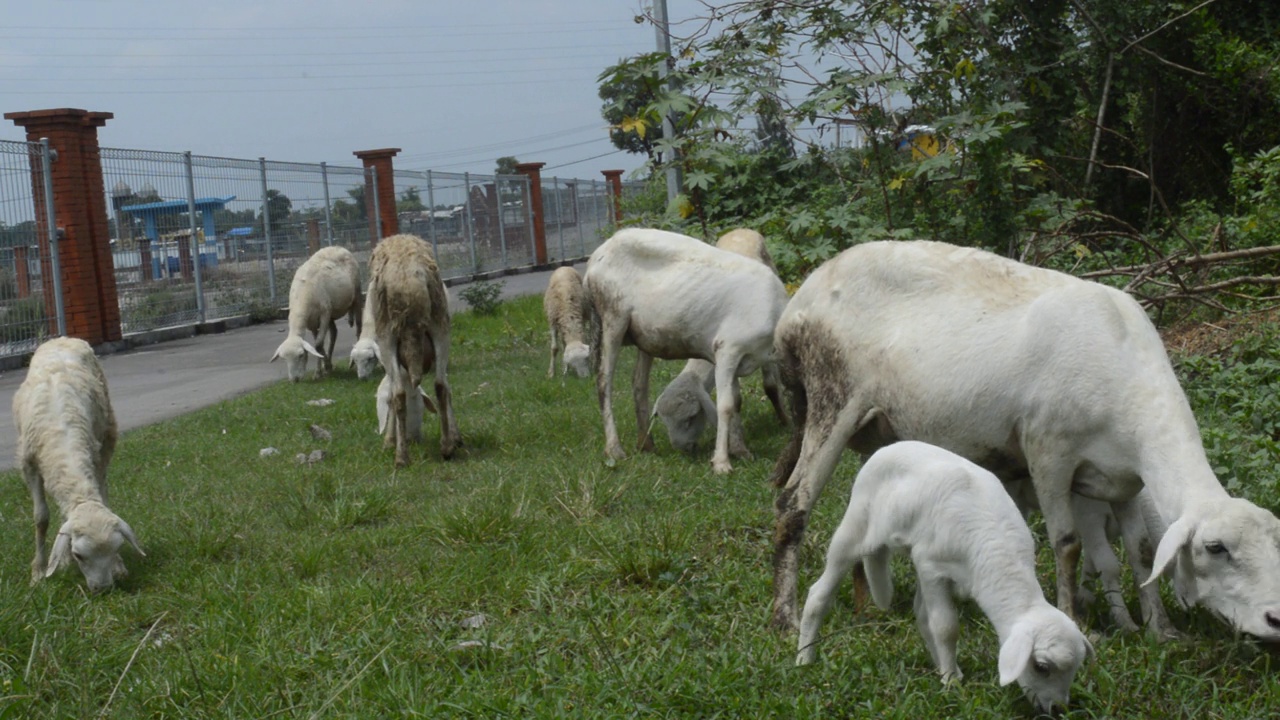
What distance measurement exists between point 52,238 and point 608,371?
36.4 feet

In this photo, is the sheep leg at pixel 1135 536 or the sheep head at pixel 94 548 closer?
the sheep leg at pixel 1135 536

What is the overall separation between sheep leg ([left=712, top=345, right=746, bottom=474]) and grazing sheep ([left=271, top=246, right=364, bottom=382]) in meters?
6.83

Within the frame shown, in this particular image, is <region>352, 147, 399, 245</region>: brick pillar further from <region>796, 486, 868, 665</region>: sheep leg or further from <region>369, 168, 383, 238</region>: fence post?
<region>796, 486, 868, 665</region>: sheep leg

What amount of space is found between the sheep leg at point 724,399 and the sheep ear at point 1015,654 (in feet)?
13.3

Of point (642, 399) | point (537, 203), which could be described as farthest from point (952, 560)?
point (537, 203)

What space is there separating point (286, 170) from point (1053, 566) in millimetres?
20619

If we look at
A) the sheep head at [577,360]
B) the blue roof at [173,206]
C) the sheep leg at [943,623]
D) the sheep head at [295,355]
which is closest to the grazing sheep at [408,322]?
the sheep head at [577,360]

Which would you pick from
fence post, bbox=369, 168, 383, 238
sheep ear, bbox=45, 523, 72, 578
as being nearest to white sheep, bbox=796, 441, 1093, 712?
sheep ear, bbox=45, 523, 72, 578

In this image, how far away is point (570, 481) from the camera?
6871 mm

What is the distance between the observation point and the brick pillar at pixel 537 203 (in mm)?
37312

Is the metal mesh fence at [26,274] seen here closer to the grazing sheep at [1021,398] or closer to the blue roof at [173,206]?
the blue roof at [173,206]

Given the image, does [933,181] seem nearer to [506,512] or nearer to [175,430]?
[506,512]

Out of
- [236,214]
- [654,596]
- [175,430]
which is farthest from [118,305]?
[654,596]

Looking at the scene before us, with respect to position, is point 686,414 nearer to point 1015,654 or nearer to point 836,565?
point 836,565
